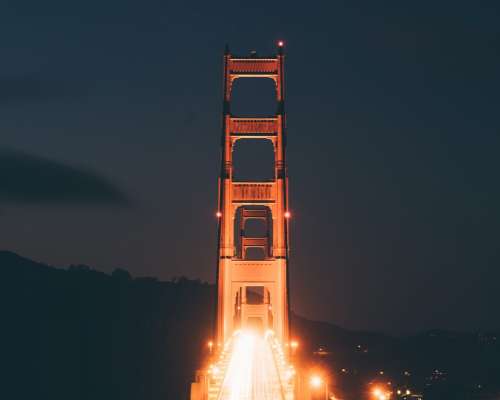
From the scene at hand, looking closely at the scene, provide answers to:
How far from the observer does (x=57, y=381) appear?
13400cm

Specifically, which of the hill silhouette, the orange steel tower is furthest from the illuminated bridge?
the hill silhouette

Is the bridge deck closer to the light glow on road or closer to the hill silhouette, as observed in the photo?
the light glow on road

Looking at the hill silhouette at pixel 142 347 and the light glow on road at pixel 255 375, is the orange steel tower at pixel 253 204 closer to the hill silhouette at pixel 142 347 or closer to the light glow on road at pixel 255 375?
the light glow on road at pixel 255 375

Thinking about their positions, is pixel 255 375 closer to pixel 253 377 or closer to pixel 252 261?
pixel 253 377

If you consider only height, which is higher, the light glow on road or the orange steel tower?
the orange steel tower

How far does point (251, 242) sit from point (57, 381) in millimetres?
85876

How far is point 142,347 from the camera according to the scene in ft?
481

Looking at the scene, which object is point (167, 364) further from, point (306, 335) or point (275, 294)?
point (275, 294)

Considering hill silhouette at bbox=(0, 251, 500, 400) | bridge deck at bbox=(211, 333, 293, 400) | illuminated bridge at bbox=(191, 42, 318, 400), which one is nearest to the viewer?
bridge deck at bbox=(211, 333, 293, 400)

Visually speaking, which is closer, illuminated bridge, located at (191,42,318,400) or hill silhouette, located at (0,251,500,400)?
illuminated bridge, located at (191,42,318,400)

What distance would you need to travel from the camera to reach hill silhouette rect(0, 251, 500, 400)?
12356 centimetres

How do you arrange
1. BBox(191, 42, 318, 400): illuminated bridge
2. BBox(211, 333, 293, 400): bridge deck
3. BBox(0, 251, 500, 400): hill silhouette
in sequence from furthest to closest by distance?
BBox(0, 251, 500, 400): hill silhouette → BBox(191, 42, 318, 400): illuminated bridge → BBox(211, 333, 293, 400): bridge deck

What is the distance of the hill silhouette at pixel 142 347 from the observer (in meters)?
124

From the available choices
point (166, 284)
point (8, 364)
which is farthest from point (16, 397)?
point (166, 284)
